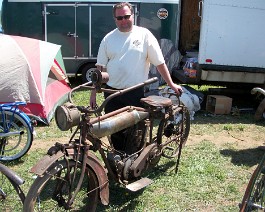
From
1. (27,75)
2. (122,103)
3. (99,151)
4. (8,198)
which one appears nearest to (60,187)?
(99,151)

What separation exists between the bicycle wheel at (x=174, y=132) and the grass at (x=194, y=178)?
0.63ft

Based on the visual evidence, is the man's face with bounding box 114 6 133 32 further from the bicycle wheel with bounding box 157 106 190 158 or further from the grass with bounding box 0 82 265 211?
the grass with bounding box 0 82 265 211

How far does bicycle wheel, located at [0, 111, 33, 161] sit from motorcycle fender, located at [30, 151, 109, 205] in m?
1.86

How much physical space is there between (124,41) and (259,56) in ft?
13.6

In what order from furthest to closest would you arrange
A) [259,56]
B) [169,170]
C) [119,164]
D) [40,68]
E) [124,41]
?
1. [259,56]
2. [40,68]
3. [169,170]
4. [124,41]
5. [119,164]

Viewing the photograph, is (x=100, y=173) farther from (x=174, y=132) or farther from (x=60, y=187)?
(x=174, y=132)

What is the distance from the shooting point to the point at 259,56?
7105 mm

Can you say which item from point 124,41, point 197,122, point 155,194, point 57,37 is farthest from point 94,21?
point 155,194

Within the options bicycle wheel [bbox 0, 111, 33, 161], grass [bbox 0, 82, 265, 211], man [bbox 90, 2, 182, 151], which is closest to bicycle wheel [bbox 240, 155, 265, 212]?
grass [bbox 0, 82, 265, 211]

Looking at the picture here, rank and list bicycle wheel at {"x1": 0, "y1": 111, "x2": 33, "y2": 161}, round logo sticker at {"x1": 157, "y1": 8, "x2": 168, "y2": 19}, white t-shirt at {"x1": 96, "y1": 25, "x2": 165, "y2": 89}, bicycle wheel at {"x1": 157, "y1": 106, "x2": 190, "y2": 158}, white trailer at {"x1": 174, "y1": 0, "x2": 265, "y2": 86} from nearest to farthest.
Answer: white t-shirt at {"x1": 96, "y1": 25, "x2": 165, "y2": 89}, bicycle wheel at {"x1": 157, "y1": 106, "x2": 190, "y2": 158}, bicycle wheel at {"x1": 0, "y1": 111, "x2": 33, "y2": 161}, white trailer at {"x1": 174, "y1": 0, "x2": 265, "y2": 86}, round logo sticker at {"x1": 157, "y1": 8, "x2": 168, "y2": 19}

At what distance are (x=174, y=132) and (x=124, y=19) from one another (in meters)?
1.48

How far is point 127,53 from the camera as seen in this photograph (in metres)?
3.83

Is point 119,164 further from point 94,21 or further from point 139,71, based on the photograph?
point 94,21

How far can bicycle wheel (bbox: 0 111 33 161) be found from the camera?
4.62 metres
